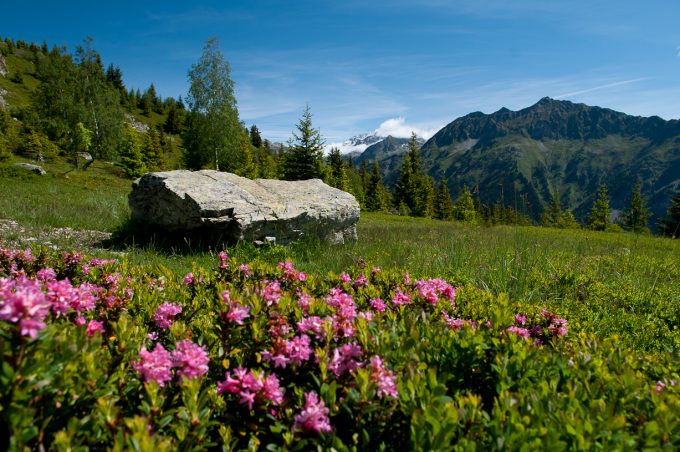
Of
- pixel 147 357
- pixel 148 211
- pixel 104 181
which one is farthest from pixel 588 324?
pixel 104 181

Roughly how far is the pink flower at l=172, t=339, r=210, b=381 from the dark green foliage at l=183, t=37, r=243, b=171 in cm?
4037

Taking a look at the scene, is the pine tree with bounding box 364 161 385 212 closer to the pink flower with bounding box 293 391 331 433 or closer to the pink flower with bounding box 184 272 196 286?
the pink flower with bounding box 184 272 196 286

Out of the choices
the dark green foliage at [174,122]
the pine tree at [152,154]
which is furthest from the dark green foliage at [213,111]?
the dark green foliage at [174,122]

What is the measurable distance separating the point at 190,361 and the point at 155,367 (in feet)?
0.52

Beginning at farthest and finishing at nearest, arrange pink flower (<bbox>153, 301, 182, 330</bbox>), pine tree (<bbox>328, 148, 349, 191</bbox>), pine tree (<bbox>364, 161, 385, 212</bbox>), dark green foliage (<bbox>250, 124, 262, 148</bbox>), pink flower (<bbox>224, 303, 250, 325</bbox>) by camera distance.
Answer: dark green foliage (<bbox>250, 124, 262, 148</bbox>) → pine tree (<bbox>364, 161, 385, 212</bbox>) → pine tree (<bbox>328, 148, 349, 191</bbox>) → pink flower (<bbox>153, 301, 182, 330</bbox>) → pink flower (<bbox>224, 303, 250, 325</bbox>)

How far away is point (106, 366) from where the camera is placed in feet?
5.73

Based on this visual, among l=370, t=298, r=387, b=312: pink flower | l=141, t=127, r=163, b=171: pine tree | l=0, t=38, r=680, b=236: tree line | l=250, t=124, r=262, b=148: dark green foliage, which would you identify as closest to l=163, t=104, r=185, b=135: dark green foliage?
l=250, t=124, r=262, b=148: dark green foliage

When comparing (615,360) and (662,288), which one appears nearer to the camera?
(615,360)

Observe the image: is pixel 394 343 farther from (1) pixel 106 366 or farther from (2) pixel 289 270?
(2) pixel 289 270

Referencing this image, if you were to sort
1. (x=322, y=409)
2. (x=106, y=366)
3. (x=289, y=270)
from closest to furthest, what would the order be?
(x=322, y=409) < (x=106, y=366) < (x=289, y=270)

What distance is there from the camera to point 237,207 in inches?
344

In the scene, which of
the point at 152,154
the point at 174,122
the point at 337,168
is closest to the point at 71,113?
the point at 152,154

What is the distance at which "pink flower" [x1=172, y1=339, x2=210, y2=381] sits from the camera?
5.27 feet

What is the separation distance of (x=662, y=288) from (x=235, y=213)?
8511 mm
